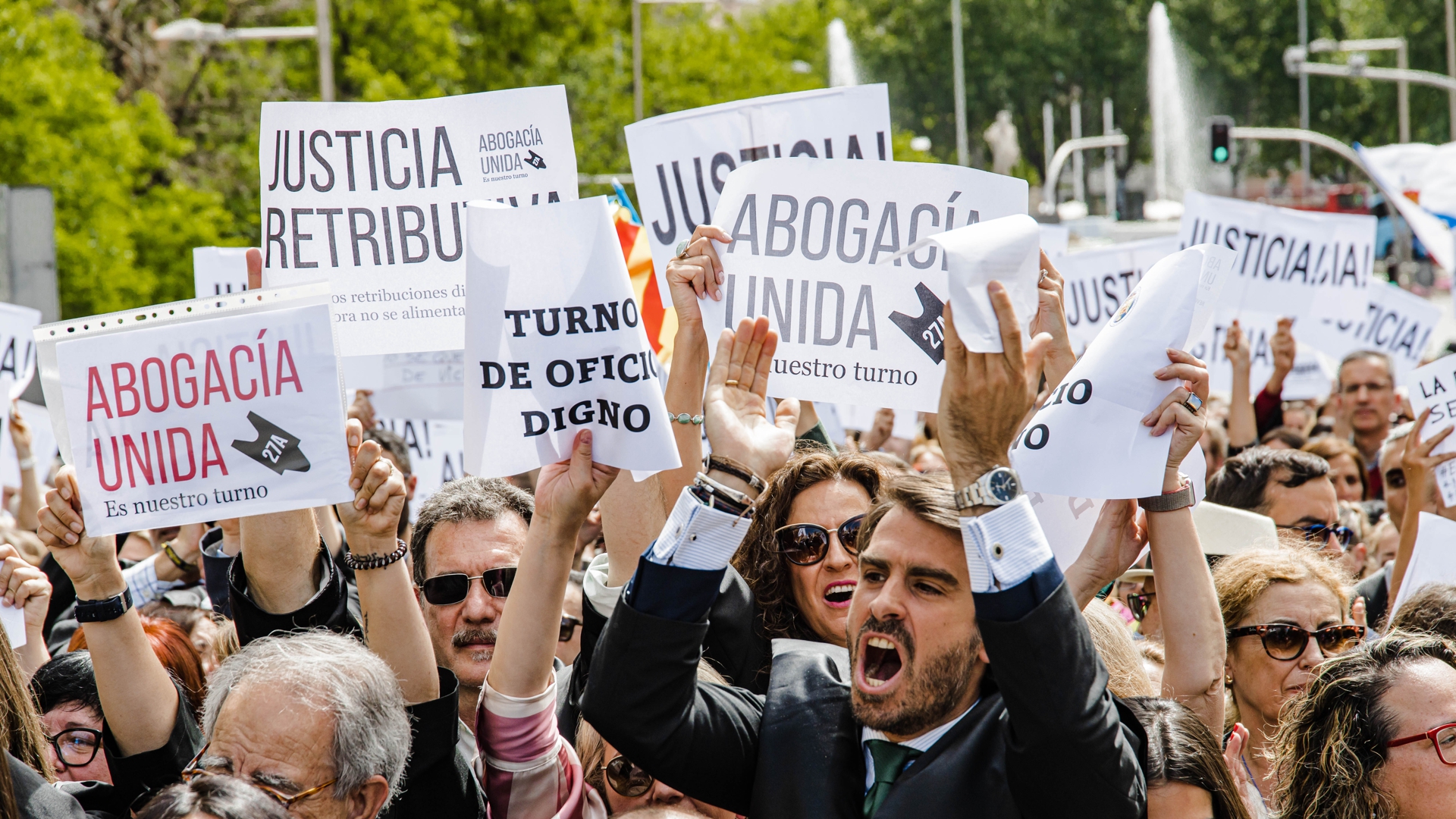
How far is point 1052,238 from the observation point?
7582 mm

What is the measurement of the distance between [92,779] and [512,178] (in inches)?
81.9

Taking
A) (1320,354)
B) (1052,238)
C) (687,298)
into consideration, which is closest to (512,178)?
(687,298)

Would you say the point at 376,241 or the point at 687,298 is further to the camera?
the point at 376,241

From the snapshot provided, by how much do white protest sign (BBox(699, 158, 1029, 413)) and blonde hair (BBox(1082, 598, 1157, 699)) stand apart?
0.72 meters

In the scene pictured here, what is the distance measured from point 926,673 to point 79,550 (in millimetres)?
1790

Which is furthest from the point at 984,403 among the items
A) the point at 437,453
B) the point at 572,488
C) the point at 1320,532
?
the point at 437,453

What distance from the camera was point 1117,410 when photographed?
3.00m

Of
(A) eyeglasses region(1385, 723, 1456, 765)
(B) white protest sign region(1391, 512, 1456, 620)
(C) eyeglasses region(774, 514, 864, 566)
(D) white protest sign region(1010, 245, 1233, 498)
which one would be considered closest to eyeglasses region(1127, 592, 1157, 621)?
(B) white protest sign region(1391, 512, 1456, 620)

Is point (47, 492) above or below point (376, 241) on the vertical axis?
below

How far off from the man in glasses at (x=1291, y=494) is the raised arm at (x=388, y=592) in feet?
10.7

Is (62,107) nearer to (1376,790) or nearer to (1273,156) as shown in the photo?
(1376,790)

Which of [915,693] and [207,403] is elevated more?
[207,403]

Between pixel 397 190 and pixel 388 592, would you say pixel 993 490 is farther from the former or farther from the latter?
pixel 397 190

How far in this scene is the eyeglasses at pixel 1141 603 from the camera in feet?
15.1
